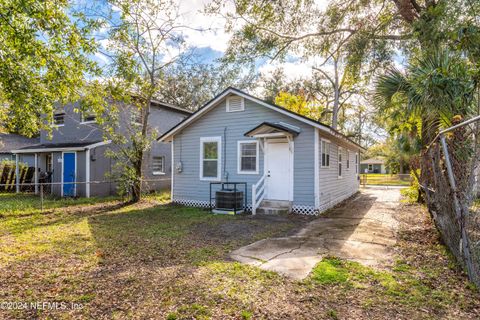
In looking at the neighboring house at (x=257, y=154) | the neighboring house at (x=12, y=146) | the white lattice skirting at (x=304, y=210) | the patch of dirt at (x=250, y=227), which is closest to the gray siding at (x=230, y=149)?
the neighboring house at (x=257, y=154)

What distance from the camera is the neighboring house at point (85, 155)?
1399 centimetres

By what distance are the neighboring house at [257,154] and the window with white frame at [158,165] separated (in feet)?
17.3

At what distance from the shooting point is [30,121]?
316 inches

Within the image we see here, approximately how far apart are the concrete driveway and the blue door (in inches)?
469

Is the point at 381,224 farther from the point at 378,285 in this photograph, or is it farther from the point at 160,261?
the point at 160,261

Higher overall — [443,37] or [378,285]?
[443,37]

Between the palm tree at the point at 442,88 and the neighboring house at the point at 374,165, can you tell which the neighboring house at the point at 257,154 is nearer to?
the palm tree at the point at 442,88

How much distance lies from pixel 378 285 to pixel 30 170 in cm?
1938

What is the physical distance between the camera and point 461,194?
14.1 ft

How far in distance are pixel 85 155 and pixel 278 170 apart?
960cm

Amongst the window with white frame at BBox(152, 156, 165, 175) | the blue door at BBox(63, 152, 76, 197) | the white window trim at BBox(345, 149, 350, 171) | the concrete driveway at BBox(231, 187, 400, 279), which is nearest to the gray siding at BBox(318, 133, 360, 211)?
the white window trim at BBox(345, 149, 350, 171)

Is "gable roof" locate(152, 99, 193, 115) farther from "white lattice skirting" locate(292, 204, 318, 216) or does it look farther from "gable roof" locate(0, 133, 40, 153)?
"gable roof" locate(0, 133, 40, 153)

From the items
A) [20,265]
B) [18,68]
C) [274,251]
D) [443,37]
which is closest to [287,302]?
[274,251]

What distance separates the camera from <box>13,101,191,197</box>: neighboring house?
1399 centimetres
